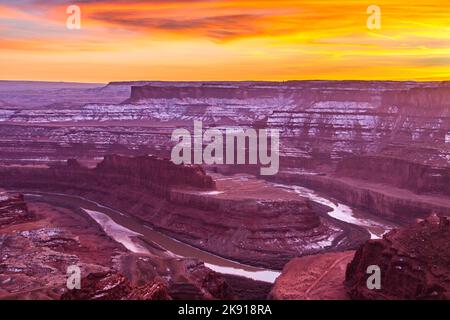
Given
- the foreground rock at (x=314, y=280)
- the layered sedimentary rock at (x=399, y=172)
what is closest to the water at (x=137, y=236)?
the foreground rock at (x=314, y=280)

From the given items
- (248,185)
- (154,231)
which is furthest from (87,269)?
(248,185)

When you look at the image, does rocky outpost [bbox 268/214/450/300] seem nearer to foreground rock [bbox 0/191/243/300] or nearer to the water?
foreground rock [bbox 0/191/243/300]

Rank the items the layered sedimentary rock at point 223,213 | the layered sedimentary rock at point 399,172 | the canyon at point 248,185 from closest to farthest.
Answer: the canyon at point 248,185
the layered sedimentary rock at point 223,213
the layered sedimentary rock at point 399,172

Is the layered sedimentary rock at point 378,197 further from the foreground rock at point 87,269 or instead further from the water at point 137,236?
the foreground rock at point 87,269

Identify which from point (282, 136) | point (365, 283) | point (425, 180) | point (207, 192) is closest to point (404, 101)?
point (282, 136)

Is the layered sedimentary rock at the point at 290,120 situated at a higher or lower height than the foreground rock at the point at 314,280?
higher

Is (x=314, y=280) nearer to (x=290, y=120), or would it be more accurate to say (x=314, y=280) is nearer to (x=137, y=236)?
(x=137, y=236)

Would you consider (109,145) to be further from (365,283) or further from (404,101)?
(365,283)
